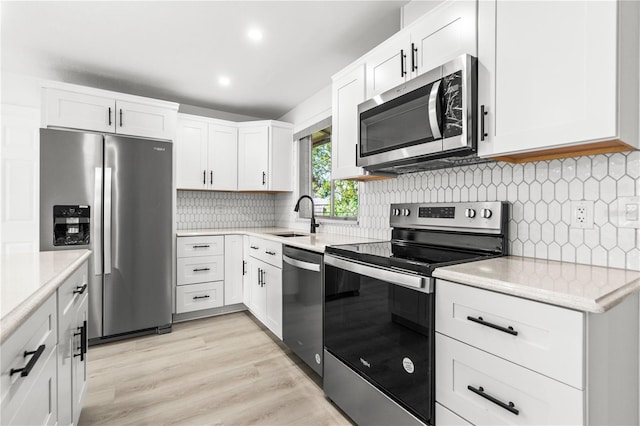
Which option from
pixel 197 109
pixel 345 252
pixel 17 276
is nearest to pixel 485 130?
pixel 345 252

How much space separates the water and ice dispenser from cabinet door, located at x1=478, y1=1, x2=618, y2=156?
10.1 feet

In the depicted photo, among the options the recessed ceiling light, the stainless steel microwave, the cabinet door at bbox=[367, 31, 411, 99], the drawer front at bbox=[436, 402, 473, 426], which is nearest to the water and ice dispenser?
the recessed ceiling light

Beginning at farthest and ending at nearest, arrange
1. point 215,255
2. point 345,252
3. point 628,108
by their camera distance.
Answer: point 215,255, point 345,252, point 628,108

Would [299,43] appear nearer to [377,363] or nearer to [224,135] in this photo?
[224,135]

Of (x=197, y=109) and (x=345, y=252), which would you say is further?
(x=197, y=109)

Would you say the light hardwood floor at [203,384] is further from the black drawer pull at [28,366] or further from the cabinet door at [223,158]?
the cabinet door at [223,158]

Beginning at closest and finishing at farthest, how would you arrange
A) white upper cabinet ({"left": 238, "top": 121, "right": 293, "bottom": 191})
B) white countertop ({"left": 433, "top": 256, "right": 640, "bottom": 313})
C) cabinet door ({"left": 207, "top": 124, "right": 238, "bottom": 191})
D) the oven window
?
white countertop ({"left": 433, "top": 256, "right": 640, "bottom": 313}) → the oven window → cabinet door ({"left": 207, "top": 124, "right": 238, "bottom": 191}) → white upper cabinet ({"left": 238, "top": 121, "right": 293, "bottom": 191})

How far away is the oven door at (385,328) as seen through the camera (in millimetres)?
1297

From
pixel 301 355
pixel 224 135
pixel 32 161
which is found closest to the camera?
pixel 301 355

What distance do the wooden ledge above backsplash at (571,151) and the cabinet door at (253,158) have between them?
2.94m

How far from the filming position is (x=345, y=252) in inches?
71.0

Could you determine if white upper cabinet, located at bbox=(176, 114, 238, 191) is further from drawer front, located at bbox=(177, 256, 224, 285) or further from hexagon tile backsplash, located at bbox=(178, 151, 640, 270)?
hexagon tile backsplash, located at bbox=(178, 151, 640, 270)

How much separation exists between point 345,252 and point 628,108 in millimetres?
1313

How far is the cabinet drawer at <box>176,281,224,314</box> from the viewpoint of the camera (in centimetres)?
332
